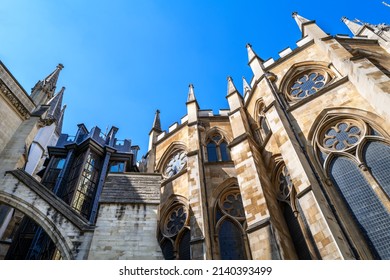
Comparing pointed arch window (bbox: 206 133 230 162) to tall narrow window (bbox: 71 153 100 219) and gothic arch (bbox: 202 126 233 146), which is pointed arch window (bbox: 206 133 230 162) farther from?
tall narrow window (bbox: 71 153 100 219)

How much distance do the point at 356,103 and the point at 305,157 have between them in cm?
242

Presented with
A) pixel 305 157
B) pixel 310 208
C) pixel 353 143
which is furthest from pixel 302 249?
pixel 353 143

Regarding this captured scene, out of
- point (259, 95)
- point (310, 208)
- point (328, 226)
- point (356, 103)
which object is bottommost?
A: point (328, 226)

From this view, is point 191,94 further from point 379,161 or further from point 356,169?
point 379,161

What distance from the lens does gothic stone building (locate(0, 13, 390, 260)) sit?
21.7 feet

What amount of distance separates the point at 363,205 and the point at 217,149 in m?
7.72

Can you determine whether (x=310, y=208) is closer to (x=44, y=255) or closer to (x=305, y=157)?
(x=305, y=157)

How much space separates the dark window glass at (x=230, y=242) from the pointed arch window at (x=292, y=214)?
78.2 inches

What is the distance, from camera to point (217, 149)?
13648 mm

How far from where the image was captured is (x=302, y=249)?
25.5 ft

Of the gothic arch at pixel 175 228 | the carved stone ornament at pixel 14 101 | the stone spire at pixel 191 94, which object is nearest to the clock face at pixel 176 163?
the gothic arch at pixel 175 228

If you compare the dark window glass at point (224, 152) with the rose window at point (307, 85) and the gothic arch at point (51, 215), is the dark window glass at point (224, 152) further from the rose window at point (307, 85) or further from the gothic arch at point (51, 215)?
the gothic arch at point (51, 215)

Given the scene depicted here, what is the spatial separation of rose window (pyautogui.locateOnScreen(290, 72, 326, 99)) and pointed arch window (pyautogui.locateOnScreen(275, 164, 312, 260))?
3454 millimetres

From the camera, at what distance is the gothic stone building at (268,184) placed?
21.7 feet
